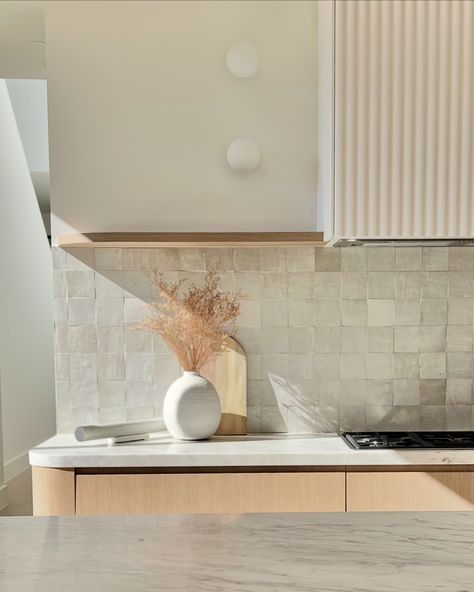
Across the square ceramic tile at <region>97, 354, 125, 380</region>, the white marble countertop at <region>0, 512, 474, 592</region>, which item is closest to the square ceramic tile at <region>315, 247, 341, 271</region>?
the square ceramic tile at <region>97, 354, 125, 380</region>

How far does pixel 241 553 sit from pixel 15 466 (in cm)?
439

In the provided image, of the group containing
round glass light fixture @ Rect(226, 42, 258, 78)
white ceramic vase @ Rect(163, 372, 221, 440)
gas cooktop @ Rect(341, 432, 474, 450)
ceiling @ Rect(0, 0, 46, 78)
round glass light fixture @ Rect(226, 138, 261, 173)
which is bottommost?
gas cooktop @ Rect(341, 432, 474, 450)

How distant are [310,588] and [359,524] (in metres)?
0.25

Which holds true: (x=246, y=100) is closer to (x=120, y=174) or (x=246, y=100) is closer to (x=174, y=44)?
(x=174, y=44)

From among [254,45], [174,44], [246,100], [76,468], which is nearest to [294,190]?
[246,100]

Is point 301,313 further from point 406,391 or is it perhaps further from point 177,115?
point 177,115

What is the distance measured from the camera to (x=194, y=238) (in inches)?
96.0

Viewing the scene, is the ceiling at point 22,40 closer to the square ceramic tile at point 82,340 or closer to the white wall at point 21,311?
the square ceramic tile at point 82,340

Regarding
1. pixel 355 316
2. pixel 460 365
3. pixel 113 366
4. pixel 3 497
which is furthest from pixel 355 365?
pixel 3 497

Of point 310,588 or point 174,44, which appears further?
point 174,44

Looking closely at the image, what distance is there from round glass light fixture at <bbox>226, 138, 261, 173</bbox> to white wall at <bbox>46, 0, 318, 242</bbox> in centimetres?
5

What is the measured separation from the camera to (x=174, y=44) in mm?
2533

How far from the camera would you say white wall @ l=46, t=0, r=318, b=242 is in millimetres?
2533

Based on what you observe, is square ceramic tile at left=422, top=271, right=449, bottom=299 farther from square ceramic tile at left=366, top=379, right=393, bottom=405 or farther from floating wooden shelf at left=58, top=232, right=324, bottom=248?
floating wooden shelf at left=58, top=232, right=324, bottom=248
